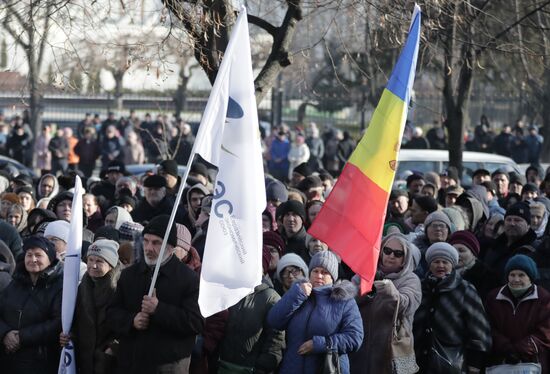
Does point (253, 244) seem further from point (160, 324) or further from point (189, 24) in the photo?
point (189, 24)

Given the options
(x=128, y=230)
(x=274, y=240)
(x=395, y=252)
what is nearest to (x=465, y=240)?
(x=395, y=252)

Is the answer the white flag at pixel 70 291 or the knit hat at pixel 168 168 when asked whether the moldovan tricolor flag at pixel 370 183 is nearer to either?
the white flag at pixel 70 291

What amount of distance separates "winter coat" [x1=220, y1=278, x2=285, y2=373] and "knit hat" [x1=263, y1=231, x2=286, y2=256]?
1.29 meters

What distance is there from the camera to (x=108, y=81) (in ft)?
174

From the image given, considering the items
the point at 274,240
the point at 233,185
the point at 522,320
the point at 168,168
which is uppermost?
the point at 233,185

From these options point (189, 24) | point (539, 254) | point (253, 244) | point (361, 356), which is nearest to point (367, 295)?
point (361, 356)

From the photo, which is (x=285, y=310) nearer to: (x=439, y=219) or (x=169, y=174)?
(x=439, y=219)

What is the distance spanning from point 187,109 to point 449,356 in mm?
31865

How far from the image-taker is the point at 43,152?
30.3 m

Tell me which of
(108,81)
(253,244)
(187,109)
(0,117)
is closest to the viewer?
(253,244)

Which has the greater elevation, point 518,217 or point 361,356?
point 518,217

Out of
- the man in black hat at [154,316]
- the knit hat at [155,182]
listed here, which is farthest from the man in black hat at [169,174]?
the man in black hat at [154,316]

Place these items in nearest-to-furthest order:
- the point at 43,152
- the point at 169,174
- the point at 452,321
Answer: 1. the point at 452,321
2. the point at 169,174
3. the point at 43,152

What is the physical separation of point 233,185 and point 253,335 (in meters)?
1.44
